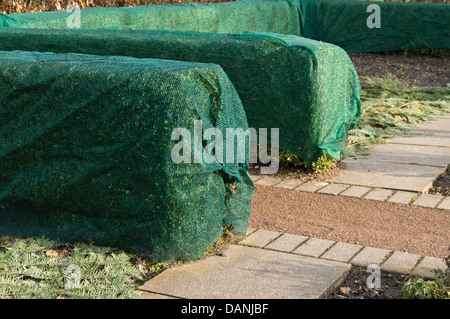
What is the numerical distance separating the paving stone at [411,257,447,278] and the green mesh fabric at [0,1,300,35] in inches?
188

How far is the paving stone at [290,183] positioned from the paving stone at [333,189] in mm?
271

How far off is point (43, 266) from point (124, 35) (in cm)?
237

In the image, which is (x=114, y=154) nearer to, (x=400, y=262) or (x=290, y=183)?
(x=400, y=262)

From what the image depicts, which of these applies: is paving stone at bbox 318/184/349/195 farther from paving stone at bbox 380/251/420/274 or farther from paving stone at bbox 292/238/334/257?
paving stone at bbox 380/251/420/274

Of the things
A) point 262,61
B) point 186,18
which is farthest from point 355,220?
point 186,18

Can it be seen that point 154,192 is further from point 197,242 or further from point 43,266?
point 43,266

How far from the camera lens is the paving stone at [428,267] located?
3320 millimetres

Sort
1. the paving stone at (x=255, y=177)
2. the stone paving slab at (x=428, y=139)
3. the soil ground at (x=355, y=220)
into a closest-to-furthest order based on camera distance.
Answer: the soil ground at (x=355, y=220)
the paving stone at (x=255, y=177)
the stone paving slab at (x=428, y=139)

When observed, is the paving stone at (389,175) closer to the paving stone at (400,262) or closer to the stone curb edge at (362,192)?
the stone curb edge at (362,192)

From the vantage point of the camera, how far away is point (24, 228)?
3.80 m

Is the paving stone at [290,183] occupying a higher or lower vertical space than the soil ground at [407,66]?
lower

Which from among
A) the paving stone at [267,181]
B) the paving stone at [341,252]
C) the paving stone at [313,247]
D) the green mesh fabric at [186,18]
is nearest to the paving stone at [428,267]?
the paving stone at [341,252]

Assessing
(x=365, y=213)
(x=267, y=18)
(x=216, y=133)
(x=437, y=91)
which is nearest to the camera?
(x=216, y=133)
